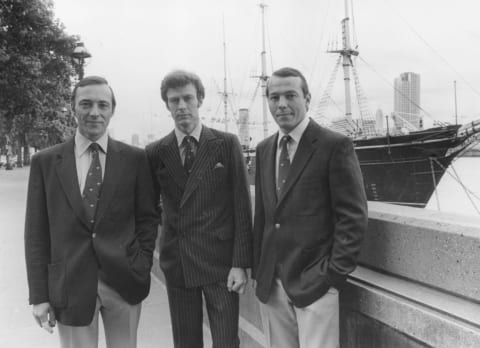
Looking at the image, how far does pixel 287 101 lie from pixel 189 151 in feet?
2.30

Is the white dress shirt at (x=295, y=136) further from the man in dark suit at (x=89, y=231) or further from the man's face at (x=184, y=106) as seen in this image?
the man in dark suit at (x=89, y=231)

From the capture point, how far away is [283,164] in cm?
218

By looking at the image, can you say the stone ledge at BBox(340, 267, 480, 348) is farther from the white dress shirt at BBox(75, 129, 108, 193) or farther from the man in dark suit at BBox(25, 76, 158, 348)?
the white dress shirt at BBox(75, 129, 108, 193)

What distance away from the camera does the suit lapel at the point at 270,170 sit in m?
2.19

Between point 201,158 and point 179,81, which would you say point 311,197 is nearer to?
point 201,158

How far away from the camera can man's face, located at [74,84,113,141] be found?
2244 millimetres

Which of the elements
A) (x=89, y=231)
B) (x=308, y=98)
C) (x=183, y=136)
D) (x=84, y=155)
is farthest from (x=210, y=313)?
(x=308, y=98)

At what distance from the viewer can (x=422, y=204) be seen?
27.1 m

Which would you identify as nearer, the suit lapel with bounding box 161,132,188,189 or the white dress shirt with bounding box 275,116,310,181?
the white dress shirt with bounding box 275,116,310,181

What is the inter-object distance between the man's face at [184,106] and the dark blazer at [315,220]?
2.18 ft


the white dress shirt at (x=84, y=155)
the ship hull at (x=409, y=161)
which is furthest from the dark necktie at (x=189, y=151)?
the ship hull at (x=409, y=161)

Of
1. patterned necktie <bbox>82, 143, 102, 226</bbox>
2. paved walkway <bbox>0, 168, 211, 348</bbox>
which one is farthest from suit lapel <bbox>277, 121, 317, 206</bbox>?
paved walkway <bbox>0, 168, 211, 348</bbox>

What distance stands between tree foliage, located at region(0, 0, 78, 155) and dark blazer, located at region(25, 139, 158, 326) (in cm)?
1304

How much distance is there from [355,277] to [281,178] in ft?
2.25
